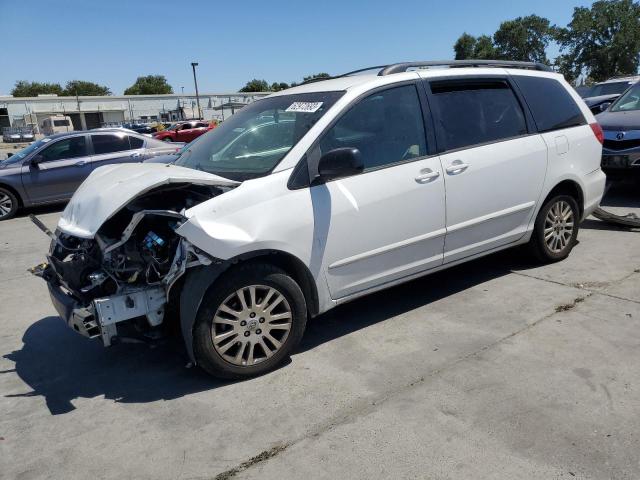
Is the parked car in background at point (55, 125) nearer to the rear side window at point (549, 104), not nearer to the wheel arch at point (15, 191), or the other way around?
the wheel arch at point (15, 191)

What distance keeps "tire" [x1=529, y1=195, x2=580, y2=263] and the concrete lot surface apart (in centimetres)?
43

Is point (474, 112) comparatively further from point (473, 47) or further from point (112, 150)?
point (473, 47)

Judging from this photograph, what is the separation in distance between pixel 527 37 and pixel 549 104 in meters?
89.1

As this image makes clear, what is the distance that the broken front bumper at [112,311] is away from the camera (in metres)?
3.10

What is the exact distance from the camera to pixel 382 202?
3682mm

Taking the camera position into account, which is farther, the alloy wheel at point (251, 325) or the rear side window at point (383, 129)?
the rear side window at point (383, 129)

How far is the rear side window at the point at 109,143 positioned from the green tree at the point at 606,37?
67536 mm

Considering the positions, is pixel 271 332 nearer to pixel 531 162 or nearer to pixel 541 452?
pixel 541 452

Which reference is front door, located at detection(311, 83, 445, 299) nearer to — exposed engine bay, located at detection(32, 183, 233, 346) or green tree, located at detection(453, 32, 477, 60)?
exposed engine bay, located at detection(32, 183, 233, 346)

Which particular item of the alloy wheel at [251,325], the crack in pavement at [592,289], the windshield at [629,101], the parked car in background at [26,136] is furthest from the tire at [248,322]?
the parked car in background at [26,136]

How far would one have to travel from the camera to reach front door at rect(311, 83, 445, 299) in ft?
11.6

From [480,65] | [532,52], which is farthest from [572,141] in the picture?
[532,52]

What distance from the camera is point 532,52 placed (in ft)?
274

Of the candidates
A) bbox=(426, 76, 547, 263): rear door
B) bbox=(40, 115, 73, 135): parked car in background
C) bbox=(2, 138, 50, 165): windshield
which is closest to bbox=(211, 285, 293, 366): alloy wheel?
bbox=(426, 76, 547, 263): rear door
